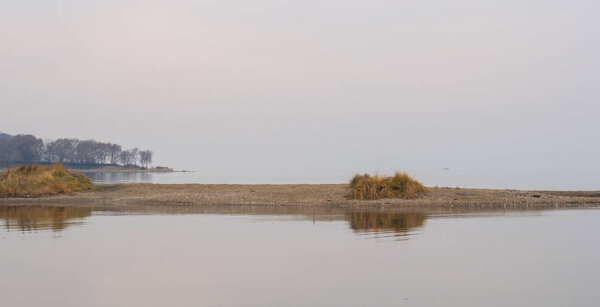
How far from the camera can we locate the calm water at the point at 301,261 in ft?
29.8

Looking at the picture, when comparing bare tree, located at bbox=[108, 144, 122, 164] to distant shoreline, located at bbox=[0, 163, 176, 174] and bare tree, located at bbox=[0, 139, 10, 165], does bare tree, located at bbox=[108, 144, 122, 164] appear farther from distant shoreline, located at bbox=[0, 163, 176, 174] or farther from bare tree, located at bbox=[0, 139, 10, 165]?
bare tree, located at bbox=[0, 139, 10, 165]

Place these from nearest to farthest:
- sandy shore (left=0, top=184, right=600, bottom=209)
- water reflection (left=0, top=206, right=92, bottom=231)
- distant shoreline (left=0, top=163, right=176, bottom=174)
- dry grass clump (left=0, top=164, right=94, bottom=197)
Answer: water reflection (left=0, top=206, right=92, bottom=231)
sandy shore (left=0, top=184, right=600, bottom=209)
dry grass clump (left=0, top=164, right=94, bottom=197)
distant shoreline (left=0, top=163, right=176, bottom=174)

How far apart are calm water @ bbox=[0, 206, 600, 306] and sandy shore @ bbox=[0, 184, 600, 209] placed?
533cm

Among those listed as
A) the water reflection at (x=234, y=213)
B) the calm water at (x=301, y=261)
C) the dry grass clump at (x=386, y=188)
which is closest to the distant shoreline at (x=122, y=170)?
the water reflection at (x=234, y=213)

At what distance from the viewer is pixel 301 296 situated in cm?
908

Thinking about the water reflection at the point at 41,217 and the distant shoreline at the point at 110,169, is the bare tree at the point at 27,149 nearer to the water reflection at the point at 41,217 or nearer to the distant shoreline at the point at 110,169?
the distant shoreline at the point at 110,169

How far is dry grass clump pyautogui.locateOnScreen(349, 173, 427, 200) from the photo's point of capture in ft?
85.3

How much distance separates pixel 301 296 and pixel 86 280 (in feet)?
11.9

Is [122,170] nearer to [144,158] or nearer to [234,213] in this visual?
[144,158]

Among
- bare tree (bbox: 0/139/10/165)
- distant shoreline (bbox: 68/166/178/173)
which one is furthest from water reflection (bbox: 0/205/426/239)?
bare tree (bbox: 0/139/10/165)

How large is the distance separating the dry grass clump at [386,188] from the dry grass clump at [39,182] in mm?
13950

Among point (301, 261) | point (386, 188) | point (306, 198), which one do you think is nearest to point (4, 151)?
point (306, 198)

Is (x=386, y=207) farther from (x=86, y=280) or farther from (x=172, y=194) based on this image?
(x=86, y=280)

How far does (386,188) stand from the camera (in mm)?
26172
